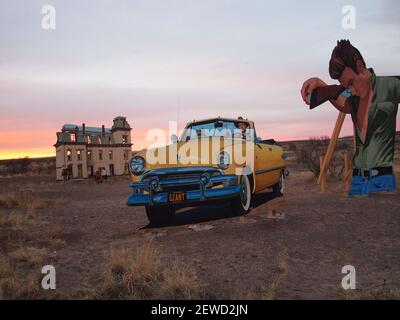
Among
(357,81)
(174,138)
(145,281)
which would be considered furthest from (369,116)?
(145,281)

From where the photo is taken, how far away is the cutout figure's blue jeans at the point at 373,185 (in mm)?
9422

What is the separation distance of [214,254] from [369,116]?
7.06 meters

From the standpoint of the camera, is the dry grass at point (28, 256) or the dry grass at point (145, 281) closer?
the dry grass at point (145, 281)

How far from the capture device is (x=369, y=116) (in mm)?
9281

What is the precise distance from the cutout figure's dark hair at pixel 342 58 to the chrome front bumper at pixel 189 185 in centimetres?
597

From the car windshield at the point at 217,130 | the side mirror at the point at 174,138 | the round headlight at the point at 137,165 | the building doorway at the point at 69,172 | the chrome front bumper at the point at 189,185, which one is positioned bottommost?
the building doorway at the point at 69,172

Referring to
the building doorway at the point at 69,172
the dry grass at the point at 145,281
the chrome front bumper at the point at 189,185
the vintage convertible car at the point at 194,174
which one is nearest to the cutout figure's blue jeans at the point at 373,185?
the vintage convertible car at the point at 194,174

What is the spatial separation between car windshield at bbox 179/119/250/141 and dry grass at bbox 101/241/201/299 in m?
3.70

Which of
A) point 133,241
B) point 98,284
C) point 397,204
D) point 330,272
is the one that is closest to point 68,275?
point 98,284

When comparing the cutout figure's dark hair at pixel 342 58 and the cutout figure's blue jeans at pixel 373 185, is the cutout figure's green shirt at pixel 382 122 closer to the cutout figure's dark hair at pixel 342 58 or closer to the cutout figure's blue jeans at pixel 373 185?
the cutout figure's blue jeans at pixel 373 185

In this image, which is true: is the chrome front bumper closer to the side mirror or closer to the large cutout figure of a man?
the side mirror

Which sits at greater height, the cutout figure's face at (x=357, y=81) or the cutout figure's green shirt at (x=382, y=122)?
the cutout figure's face at (x=357, y=81)

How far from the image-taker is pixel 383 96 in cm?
930
